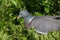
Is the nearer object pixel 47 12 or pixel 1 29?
pixel 1 29

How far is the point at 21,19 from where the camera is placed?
16.8 feet

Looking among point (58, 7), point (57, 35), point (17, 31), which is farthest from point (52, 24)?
point (58, 7)

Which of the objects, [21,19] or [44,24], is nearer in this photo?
[44,24]

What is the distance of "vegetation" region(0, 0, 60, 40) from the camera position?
4.27m

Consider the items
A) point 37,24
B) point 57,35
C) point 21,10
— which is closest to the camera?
point 57,35

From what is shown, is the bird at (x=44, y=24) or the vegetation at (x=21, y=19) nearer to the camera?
the vegetation at (x=21, y=19)

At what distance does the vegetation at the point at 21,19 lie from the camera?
4.27 m

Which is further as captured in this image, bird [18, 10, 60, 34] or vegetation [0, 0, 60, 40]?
bird [18, 10, 60, 34]

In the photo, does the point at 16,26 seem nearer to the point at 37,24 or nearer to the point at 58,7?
the point at 37,24

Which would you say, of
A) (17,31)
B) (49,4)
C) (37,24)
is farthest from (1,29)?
(49,4)

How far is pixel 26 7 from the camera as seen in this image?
215 inches

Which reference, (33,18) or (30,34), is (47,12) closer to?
(33,18)

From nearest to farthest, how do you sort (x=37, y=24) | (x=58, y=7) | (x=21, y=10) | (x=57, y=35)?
1. (x=57, y=35)
2. (x=37, y=24)
3. (x=21, y=10)
4. (x=58, y=7)

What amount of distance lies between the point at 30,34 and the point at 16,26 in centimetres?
57
